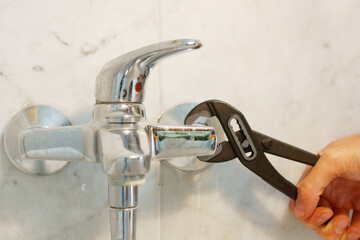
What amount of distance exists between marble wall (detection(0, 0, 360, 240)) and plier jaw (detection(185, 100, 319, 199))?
0.15 feet

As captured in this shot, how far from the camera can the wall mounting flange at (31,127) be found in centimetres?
37

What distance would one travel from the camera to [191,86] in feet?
1.41

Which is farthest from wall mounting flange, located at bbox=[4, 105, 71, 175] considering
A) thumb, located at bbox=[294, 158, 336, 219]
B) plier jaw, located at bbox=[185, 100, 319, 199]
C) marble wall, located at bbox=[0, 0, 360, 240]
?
thumb, located at bbox=[294, 158, 336, 219]

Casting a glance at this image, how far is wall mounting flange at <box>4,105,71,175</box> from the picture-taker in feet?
1.20

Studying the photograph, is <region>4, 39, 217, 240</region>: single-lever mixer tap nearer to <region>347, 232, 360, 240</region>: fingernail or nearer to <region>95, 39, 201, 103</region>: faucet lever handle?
<region>95, 39, 201, 103</region>: faucet lever handle

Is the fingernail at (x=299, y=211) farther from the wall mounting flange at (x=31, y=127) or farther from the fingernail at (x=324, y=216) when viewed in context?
the wall mounting flange at (x=31, y=127)

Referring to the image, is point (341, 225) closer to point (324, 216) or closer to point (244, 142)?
point (324, 216)

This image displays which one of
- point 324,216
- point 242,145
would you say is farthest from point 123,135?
point 324,216

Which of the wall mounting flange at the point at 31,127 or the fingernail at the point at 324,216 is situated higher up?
the wall mounting flange at the point at 31,127

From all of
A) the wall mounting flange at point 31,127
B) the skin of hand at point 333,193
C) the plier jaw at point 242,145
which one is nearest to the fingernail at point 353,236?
the skin of hand at point 333,193

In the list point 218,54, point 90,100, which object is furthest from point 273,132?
point 90,100

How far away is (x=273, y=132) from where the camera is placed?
466 mm

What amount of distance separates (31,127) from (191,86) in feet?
0.56

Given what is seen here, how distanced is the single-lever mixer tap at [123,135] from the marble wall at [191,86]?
68mm
